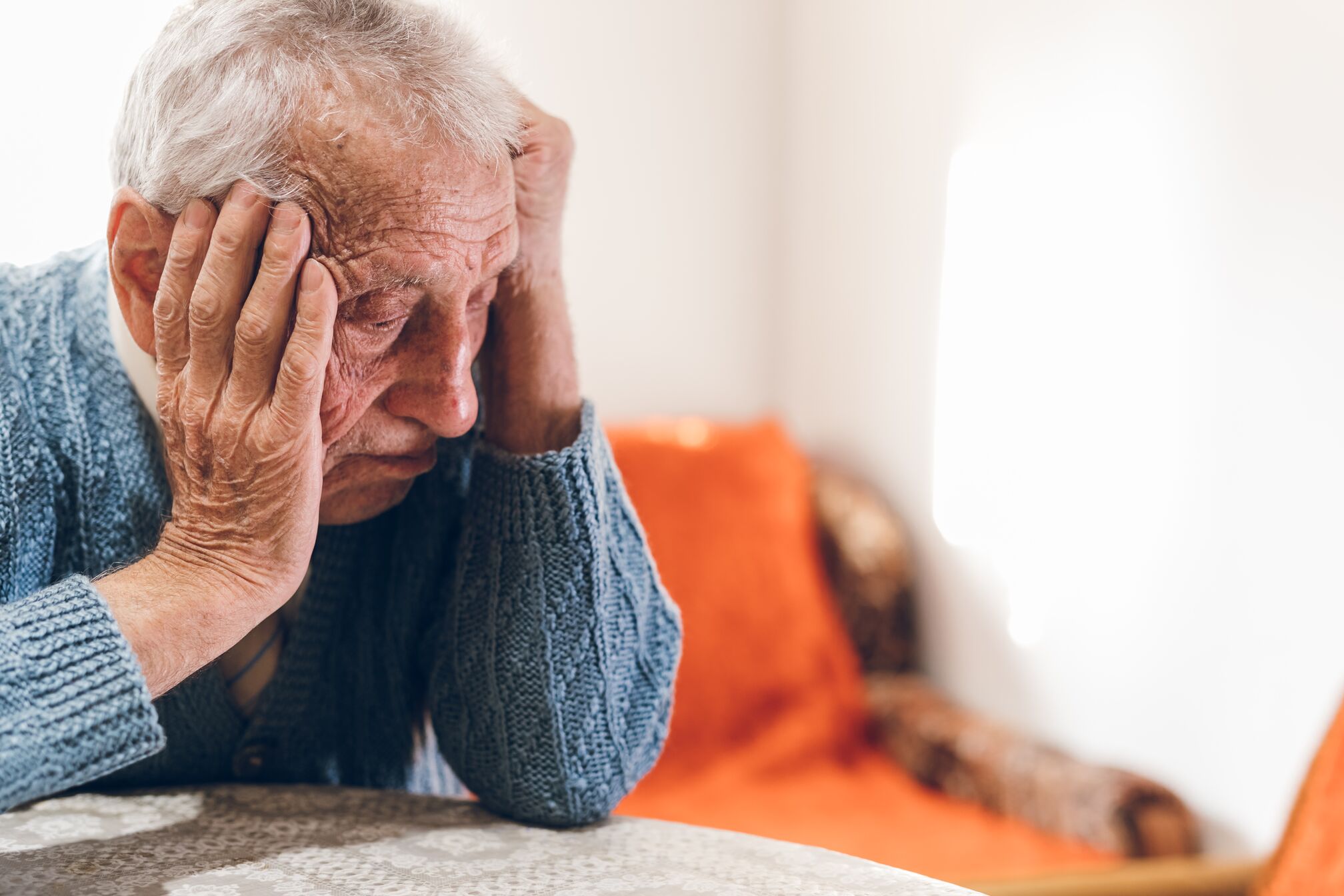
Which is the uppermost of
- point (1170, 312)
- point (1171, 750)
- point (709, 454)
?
point (1170, 312)

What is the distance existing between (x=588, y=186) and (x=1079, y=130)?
105cm

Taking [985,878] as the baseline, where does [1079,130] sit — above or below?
above

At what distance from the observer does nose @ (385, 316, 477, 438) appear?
0.88m

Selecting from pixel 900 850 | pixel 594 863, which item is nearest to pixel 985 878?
pixel 900 850

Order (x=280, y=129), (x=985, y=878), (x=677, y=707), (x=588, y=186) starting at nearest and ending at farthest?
1. (x=280, y=129)
2. (x=985, y=878)
3. (x=677, y=707)
4. (x=588, y=186)

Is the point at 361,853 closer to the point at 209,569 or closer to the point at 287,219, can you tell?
the point at 209,569

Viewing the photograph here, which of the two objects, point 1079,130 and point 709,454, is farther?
point 709,454

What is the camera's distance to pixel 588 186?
8.18 feet

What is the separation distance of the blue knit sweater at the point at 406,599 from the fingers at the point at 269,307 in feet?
0.63

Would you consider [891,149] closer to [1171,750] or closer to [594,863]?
[1171,750]

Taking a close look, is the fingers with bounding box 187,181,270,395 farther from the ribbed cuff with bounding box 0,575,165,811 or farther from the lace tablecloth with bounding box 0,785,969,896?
the lace tablecloth with bounding box 0,785,969,896

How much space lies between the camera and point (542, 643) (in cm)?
→ 99

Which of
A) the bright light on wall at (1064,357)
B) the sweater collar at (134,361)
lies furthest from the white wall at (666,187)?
the sweater collar at (134,361)

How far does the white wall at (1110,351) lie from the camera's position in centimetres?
153
